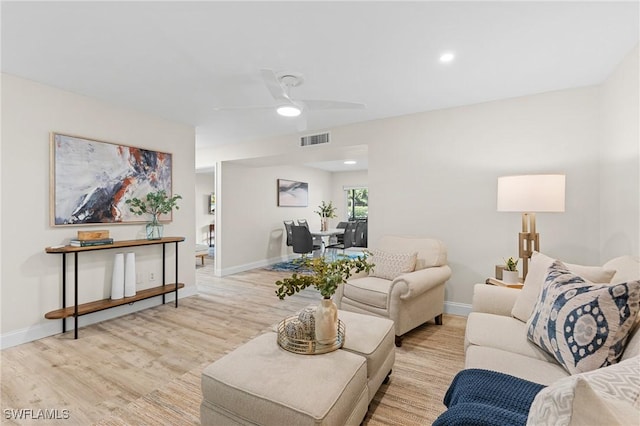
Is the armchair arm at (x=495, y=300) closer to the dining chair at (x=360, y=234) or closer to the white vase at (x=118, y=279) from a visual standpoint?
the white vase at (x=118, y=279)

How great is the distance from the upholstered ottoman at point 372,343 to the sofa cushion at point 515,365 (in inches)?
19.2

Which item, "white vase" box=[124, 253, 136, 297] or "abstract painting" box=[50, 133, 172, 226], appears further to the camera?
"white vase" box=[124, 253, 136, 297]

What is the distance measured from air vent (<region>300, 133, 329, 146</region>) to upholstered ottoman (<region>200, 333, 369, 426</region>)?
3.34 meters

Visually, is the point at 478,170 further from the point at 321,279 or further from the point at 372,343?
the point at 321,279

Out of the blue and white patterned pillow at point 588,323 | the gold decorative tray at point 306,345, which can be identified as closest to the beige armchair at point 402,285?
the gold decorative tray at point 306,345

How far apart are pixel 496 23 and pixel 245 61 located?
6.03ft

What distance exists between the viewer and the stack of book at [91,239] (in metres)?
2.97

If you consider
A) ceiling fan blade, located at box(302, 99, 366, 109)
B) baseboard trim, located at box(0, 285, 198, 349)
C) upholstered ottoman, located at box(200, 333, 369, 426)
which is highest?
ceiling fan blade, located at box(302, 99, 366, 109)

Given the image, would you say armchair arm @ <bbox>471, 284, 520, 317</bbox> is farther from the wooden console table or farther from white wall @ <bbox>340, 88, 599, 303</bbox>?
the wooden console table

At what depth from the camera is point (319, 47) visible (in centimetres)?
221

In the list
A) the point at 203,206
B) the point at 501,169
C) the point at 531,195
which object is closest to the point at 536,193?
the point at 531,195

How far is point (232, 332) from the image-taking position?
9.85ft

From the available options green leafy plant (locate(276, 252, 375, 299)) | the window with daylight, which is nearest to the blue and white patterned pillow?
green leafy plant (locate(276, 252, 375, 299))

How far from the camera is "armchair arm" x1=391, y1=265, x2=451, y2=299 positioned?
2.53 meters
